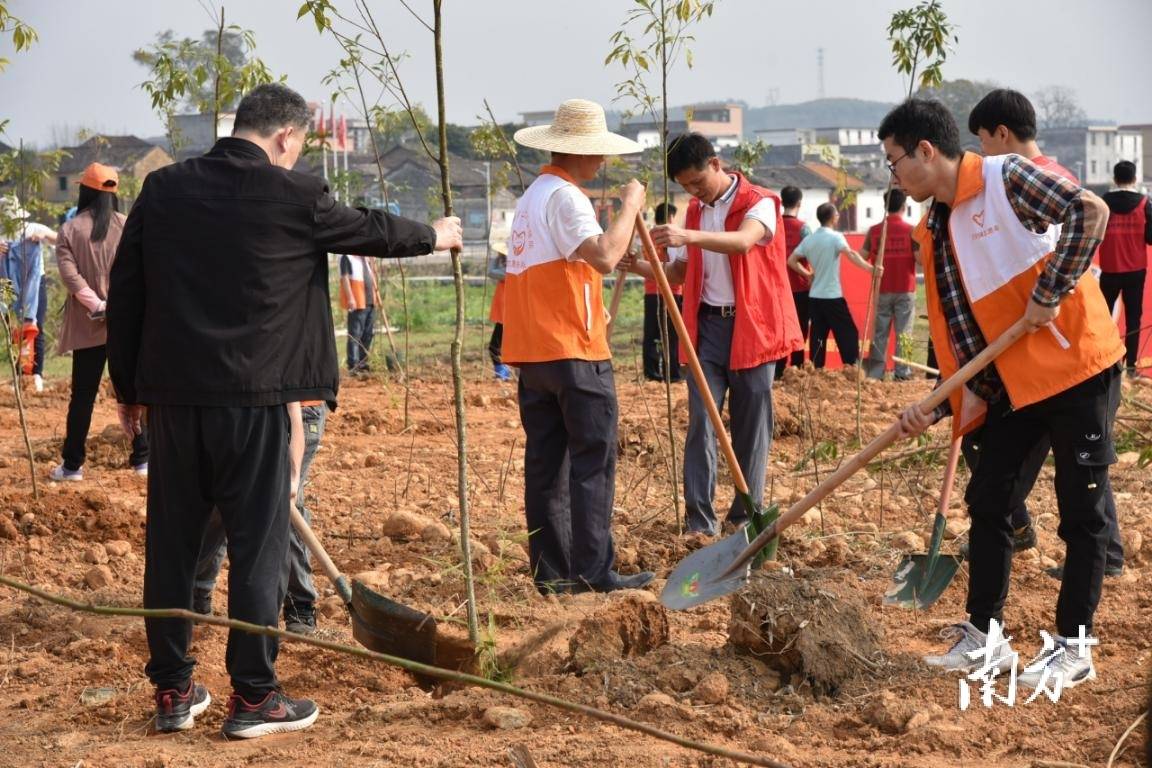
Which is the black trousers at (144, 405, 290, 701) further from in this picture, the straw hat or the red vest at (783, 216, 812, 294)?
the red vest at (783, 216, 812, 294)

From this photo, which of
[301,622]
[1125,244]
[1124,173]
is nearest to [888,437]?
[301,622]

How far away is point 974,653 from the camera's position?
4.08m

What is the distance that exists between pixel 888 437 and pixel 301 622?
2.20m

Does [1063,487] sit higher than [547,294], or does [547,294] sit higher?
[547,294]

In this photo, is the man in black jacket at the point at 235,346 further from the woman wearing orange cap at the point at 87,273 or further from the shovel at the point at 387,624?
the woman wearing orange cap at the point at 87,273

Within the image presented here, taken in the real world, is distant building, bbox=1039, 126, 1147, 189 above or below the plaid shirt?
above

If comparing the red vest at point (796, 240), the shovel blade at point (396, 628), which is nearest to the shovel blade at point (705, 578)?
the shovel blade at point (396, 628)

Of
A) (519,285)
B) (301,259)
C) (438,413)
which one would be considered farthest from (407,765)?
(438,413)

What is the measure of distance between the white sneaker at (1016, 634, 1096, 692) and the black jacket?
2313mm

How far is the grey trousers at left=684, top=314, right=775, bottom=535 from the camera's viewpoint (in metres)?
6.01

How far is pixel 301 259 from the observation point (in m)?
3.76

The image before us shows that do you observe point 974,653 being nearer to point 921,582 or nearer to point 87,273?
point 921,582

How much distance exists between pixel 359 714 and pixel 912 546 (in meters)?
2.84

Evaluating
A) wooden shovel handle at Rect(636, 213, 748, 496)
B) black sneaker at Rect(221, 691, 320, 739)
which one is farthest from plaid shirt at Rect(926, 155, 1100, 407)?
black sneaker at Rect(221, 691, 320, 739)
